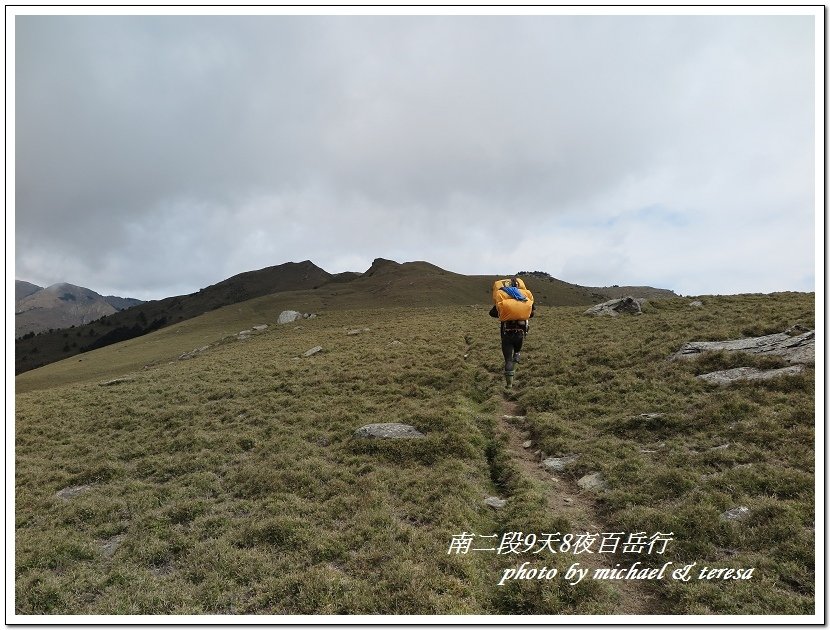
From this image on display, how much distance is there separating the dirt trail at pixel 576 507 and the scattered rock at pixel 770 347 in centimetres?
960

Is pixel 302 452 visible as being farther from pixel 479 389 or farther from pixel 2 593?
pixel 479 389

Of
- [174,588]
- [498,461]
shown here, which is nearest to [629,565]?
[498,461]

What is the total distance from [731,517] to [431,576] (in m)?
6.39

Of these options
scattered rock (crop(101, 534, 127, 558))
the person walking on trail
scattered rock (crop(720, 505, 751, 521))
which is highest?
the person walking on trail

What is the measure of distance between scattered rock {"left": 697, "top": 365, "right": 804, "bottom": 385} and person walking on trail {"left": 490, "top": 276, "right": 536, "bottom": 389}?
723cm

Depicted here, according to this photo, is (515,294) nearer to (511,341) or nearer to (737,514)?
(511,341)

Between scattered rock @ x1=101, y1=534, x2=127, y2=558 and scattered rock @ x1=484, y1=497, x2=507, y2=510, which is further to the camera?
scattered rock @ x1=484, y1=497, x2=507, y2=510

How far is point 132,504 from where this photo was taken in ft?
38.4

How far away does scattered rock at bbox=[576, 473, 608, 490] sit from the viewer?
Result: 10.6 metres

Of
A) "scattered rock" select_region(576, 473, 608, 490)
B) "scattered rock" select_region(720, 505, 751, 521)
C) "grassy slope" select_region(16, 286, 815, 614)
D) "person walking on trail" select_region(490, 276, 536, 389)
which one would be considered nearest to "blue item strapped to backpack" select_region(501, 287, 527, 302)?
"person walking on trail" select_region(490, 276, 536, 389)

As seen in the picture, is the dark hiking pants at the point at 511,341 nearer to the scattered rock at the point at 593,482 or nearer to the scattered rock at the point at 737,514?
the scattered rock at the point at 593,482

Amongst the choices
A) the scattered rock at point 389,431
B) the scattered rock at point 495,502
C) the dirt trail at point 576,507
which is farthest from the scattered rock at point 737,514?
the scattered rock at point 389,431

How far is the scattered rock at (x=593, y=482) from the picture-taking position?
10.6 meters

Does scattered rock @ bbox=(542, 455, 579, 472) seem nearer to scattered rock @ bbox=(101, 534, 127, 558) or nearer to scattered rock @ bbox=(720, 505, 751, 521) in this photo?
scattered rock @ bbox=(720, 505, 751, 521)
